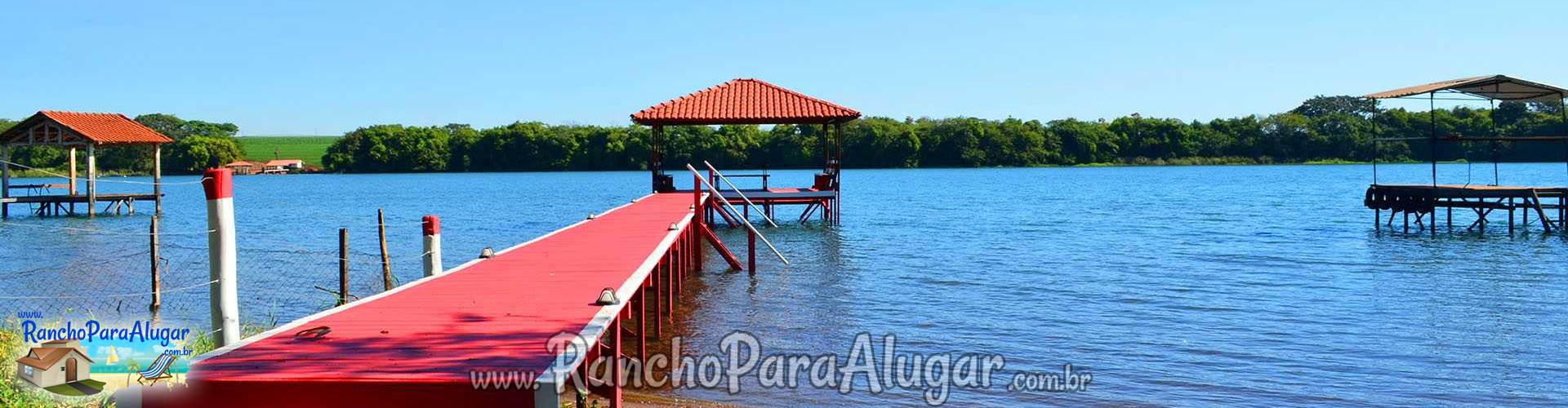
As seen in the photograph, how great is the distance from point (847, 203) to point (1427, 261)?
92.3ft

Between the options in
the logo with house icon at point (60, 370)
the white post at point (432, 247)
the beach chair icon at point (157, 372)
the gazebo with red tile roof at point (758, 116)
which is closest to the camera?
the beach chair icon at point (157, 372)

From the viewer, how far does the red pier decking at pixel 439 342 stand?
5570 millimetres

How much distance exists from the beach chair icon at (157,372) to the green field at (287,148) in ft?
432

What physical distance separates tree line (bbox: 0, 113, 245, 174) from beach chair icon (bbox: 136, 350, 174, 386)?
7956 cm

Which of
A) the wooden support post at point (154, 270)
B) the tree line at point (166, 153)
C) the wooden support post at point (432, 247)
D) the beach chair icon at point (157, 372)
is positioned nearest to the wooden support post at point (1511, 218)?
the wooden support post at point (432, 247)

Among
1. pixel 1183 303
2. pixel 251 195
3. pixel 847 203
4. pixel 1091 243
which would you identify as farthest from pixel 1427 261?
pixel 251 195

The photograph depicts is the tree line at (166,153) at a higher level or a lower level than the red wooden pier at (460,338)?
higher

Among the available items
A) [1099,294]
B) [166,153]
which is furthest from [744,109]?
[166,153]

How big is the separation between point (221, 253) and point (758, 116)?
72.4 feet

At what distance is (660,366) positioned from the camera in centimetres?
998

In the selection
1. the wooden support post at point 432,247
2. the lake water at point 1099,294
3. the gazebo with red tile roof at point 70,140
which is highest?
the gazebo with red tile roof at point 70,140

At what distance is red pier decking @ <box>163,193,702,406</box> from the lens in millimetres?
5570

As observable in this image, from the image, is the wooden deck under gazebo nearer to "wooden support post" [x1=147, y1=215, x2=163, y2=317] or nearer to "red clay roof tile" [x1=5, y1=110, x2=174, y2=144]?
"wooden support post" [x1=147, y1=215, x2=163, y2=317]

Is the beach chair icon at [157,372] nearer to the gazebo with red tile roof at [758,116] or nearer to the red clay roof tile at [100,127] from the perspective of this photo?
the gazebo with red tile roof at [758,116]
